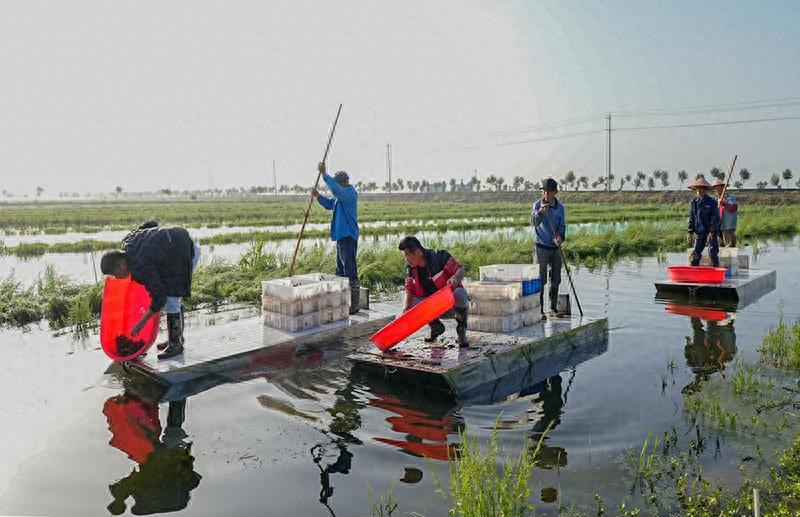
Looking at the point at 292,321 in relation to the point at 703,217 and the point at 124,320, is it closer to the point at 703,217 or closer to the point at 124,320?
the point at 124,320

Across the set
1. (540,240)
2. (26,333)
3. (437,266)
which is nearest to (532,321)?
(540,240)

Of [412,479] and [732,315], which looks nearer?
[412,479]

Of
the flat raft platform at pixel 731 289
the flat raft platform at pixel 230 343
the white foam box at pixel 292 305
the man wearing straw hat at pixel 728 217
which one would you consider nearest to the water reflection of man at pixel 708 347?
the flat raft platform at pixel 731 289

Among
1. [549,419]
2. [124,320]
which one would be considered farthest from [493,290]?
[124,320]

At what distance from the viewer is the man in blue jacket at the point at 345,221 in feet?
25.2

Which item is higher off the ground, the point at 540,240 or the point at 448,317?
the point at 540,240

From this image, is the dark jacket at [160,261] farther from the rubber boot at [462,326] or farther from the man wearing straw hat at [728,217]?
the man wearing straw hat at [728,217]

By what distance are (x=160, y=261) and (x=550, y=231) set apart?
14.8 ft

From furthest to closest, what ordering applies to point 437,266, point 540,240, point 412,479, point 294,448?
point 540,240
point 437,266
point 294,448
point 412,479

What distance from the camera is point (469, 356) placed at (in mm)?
5809

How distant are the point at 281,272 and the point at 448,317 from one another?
13.1 feet

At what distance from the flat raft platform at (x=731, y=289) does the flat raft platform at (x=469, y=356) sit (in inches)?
152

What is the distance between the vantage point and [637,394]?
5559 millimetres

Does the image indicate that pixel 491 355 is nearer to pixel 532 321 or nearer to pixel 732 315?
pixel 532 321
